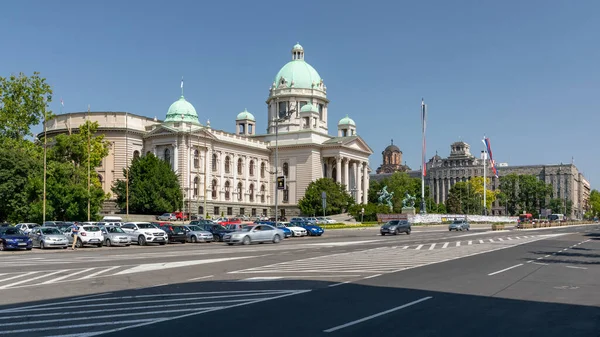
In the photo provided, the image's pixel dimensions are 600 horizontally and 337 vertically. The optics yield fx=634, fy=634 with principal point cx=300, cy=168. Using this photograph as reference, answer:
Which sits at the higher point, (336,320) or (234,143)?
(234,143)

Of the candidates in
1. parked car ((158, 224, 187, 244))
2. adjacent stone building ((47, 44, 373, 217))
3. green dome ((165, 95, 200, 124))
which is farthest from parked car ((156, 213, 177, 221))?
parked car ((158, 224, 187, 244))

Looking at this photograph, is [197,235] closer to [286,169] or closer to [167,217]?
[167,217]

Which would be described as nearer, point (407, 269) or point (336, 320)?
point (336, 320)

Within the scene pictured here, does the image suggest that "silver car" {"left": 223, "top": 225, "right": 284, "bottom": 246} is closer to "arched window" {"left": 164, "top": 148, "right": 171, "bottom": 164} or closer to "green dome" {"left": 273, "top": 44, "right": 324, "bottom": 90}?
"arched window" {"left": 164, "top": 148, "right": 171, "bottom": 164}

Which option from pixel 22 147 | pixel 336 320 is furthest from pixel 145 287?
pixel 22 147

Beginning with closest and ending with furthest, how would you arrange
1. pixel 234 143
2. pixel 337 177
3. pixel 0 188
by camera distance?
pixel 0 188
pixel 234 143
pixel 337 177

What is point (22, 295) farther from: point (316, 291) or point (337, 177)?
point (337, 177)

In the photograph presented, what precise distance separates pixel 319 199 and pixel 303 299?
87.1 meters

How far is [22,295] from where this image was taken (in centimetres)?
1592

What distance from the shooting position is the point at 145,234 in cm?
4391

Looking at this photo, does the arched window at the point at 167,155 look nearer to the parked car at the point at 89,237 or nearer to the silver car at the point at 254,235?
the parked car at the point at 89,237

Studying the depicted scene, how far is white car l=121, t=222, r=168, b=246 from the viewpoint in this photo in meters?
43.9

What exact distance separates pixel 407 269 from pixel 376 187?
129499 mm

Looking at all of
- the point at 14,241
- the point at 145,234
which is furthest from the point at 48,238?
the point at 145,234
